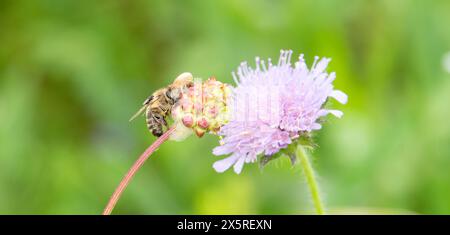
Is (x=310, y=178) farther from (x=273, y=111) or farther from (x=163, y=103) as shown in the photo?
(x=163, y=103)

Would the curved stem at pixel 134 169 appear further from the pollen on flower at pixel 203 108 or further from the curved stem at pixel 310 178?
the curved stem at pixel 310 178

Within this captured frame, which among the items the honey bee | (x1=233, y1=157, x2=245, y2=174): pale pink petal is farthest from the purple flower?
the honey bee

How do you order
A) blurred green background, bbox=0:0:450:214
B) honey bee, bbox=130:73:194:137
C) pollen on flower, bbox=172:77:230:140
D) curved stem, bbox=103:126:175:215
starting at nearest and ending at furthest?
curved stem, bbox=103:126:175:215 → pollen on flower, bbox=172:77:230:140 → honey bee, bbox=130:73:194:137 → blurred green background, bbox=0:0:450:214

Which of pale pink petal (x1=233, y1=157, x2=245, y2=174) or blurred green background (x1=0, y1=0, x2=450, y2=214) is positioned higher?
blurred green background (x1=0, y1=0, x2=450, y2=214)

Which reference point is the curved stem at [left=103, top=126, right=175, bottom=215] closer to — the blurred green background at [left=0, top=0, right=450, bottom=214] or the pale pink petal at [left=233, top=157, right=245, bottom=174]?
the pale pink petal at [left=233, top=157, right=245, bottom=174]

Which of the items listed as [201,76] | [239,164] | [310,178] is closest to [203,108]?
[239,164]

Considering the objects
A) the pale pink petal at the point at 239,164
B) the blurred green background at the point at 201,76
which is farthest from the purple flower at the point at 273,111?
the blurred green background at the point at 201,76

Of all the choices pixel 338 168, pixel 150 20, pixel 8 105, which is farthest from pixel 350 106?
pixel 8 105
